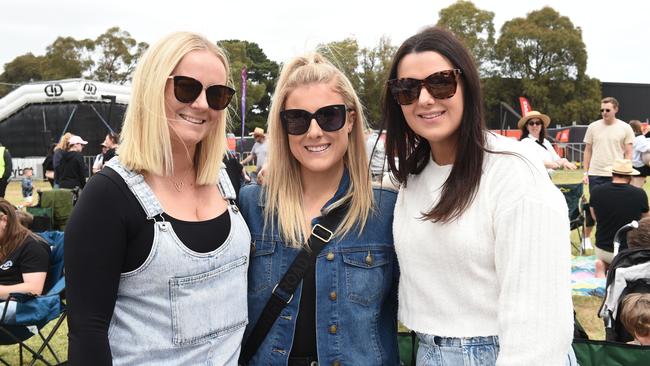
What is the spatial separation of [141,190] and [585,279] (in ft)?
21.6

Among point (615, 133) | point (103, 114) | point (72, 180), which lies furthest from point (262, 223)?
point (103, 114)

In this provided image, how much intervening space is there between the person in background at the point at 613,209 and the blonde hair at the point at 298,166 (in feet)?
17.1

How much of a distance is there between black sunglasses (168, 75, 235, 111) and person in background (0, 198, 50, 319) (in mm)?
3661

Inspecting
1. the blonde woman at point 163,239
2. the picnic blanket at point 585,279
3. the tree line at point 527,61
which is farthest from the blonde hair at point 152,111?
the tree line at point 527,61

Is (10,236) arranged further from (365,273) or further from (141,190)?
(365,273)

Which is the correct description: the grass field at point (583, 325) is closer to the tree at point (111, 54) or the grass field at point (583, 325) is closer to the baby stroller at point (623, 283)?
the baby stroller at point (623, 283)

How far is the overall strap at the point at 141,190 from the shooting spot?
64.6 inches

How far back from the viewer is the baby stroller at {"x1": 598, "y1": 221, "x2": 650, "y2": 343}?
159 inches

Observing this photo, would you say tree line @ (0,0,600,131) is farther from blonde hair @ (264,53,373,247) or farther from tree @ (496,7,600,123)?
blonde hair @ (264,53,373,247)

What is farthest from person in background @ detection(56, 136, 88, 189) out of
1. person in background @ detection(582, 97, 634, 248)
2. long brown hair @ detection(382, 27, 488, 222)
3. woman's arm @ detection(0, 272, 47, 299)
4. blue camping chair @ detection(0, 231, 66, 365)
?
long brown hair @ detection(382, 27, 488, 222)

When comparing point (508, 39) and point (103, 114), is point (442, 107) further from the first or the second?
point (508, 39)

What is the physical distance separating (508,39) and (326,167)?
40.8m

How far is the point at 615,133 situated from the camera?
902 centimetres

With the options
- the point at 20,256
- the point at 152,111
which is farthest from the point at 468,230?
the point at 20,256
